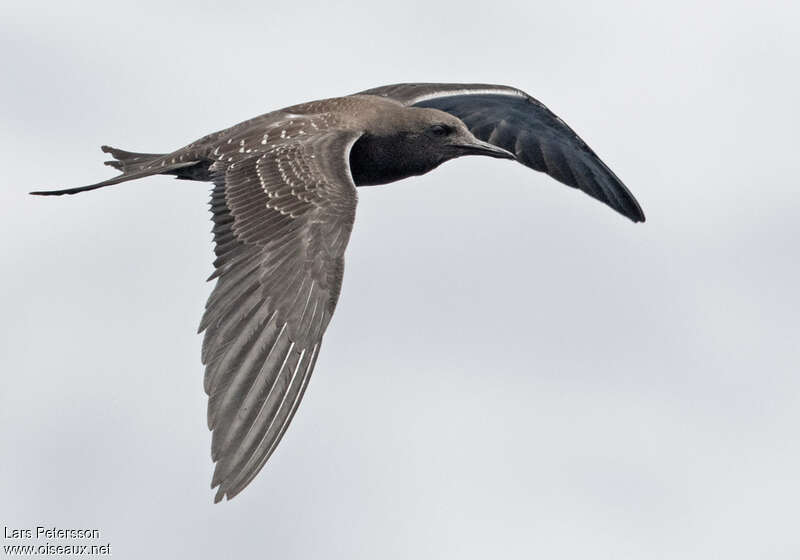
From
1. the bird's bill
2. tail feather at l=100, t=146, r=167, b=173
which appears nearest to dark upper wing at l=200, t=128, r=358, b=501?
tail feather at l=100, t=146, r=167, b=173

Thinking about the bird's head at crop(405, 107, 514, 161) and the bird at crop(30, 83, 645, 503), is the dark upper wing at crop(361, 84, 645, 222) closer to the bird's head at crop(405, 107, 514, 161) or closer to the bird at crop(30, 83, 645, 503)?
the bird at crop(30, 83, 645, 503)

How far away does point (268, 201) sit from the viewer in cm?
1336

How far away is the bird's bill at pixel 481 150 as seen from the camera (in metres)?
15.9

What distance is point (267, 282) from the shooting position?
1259 centimetres

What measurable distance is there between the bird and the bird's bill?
22 millimetres

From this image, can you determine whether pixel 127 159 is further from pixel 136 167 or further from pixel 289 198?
pixel 289 198

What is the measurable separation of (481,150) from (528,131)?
2.30 m

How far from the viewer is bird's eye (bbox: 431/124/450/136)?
1571 cm

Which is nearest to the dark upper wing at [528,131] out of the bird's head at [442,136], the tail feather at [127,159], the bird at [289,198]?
the bird at [289,198]

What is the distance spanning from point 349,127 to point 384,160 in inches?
28.7

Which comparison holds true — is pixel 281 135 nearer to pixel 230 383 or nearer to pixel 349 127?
pixel 349 127

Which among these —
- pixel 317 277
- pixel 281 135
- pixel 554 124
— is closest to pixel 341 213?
pixel 317 277

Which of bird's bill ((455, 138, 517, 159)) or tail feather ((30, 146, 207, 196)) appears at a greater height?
bird's bill ((455, 138, 517, 159))

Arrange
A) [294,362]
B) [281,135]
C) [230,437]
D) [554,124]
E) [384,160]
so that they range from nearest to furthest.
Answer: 1. [230,437]
2. [294,362]
3. [281,135]
4. [384,160]
5. [554,124]
